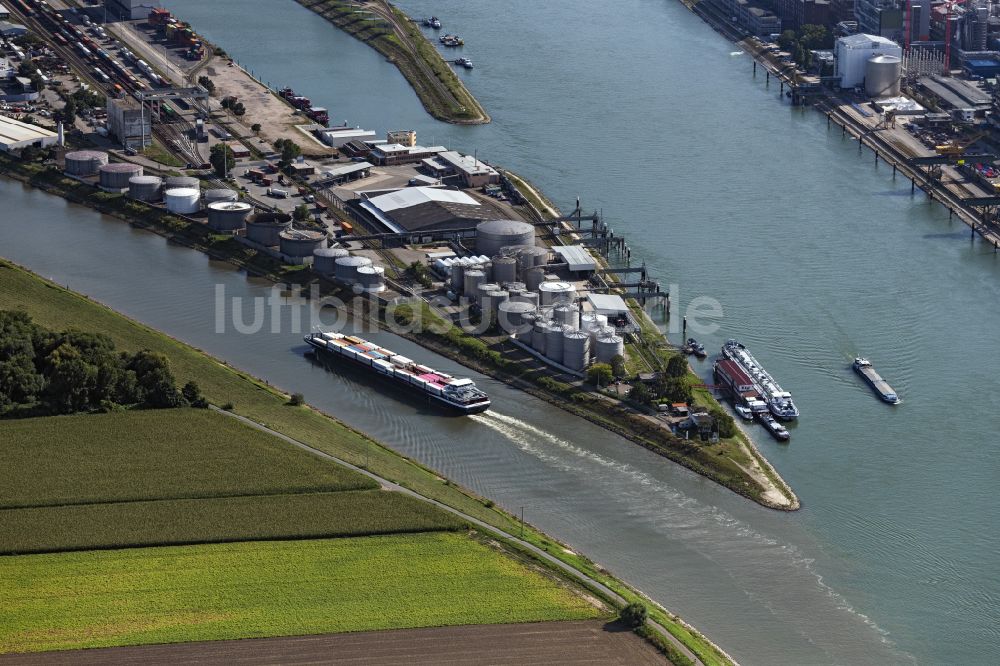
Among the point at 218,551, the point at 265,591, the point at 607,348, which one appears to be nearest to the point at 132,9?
the point at 607,348

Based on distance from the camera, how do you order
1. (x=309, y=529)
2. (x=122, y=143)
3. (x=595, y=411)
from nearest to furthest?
(x=309, y=529) → (x=595, y=411) → (x=122, y=143)

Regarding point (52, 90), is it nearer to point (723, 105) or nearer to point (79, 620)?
point (723, 105)

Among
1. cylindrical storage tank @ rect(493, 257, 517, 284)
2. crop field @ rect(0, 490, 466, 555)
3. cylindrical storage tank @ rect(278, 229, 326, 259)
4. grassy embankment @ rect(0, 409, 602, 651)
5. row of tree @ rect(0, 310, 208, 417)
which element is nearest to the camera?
grassy embankment @ rect(0, 409, 602, 651)

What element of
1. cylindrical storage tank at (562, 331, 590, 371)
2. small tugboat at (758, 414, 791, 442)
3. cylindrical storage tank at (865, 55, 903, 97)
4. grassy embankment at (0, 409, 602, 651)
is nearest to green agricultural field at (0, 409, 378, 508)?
grassy embankment at (0, 409, 602, 651)

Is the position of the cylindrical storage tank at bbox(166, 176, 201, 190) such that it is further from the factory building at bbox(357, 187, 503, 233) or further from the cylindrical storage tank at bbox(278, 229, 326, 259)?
the cylindrical storage tank at bbox(278, 229, 326, 259)

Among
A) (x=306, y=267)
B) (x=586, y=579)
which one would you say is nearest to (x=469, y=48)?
(x=306, y=267)

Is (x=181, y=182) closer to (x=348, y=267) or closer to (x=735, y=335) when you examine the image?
(x=348, y=267)
